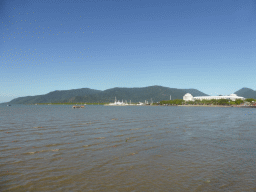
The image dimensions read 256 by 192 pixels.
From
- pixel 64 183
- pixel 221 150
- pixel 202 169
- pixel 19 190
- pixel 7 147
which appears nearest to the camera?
pixel 19 190

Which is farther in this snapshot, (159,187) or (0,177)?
(0,177)

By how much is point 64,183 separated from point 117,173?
332 centimetres

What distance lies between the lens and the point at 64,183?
10953mm

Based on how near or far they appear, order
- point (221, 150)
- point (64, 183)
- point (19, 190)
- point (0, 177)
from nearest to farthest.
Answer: point (19, 190), point (64, 183), point (0, 177), point (221, 150)

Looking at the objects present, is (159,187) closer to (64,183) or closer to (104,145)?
(64,183)

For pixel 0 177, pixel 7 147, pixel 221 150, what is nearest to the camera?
pixel 0 177

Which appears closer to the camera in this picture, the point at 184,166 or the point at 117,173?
the point at 117,173

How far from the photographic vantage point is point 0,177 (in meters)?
11.8

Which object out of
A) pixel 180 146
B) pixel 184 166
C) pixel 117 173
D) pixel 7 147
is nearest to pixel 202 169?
pixel 184 166

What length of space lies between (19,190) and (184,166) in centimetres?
1040

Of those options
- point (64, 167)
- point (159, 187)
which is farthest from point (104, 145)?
point (159, 187)

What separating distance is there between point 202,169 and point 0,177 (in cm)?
1291

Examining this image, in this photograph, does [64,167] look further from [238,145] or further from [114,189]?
[238,145]

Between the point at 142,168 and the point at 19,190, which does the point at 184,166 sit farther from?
the point at 19,190
